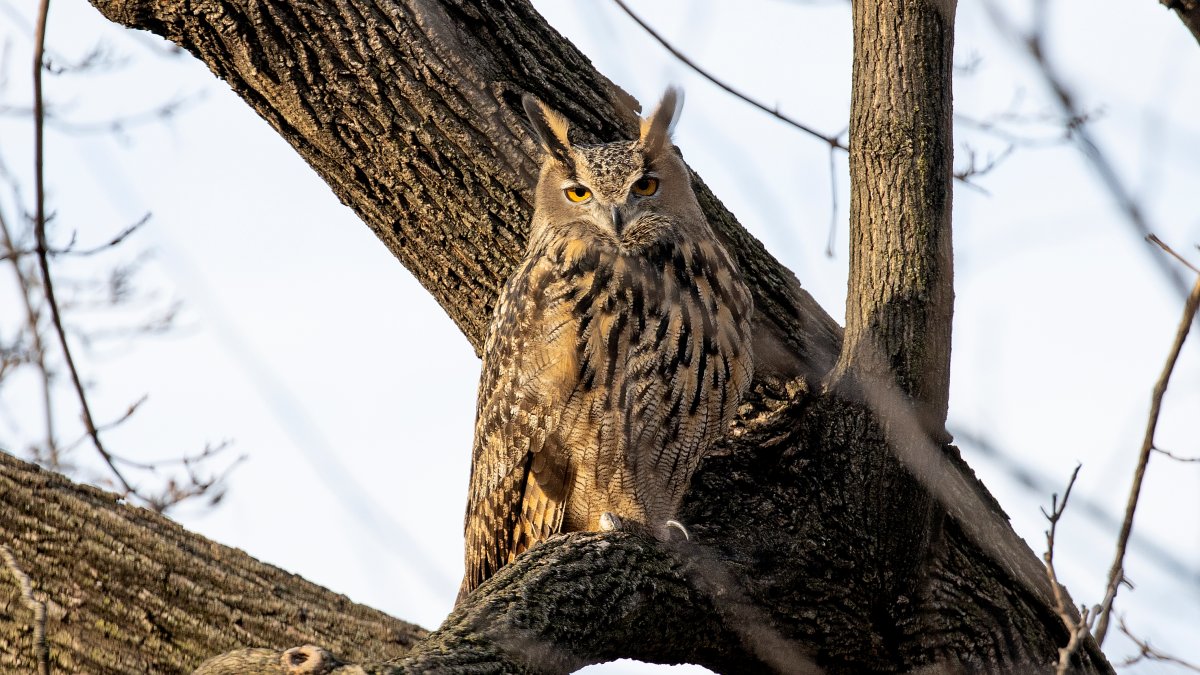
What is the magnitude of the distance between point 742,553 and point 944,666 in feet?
2.03

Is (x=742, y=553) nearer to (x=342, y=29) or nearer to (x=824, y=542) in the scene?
(x=824, y=542)

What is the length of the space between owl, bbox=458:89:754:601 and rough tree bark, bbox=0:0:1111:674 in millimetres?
130

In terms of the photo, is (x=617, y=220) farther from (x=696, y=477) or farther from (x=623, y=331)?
(x=696, y=477)

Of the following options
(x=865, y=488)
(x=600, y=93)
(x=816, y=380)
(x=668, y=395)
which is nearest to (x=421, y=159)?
(x=600, y=93)

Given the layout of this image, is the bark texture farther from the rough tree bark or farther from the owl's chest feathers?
the owl's chest feathers

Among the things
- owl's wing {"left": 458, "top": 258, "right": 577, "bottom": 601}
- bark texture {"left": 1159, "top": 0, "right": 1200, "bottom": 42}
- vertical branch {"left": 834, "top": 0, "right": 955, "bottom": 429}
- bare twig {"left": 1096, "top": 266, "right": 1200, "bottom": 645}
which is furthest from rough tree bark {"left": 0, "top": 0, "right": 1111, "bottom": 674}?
bark texture {"left": 1159, "top": 0, "right": 1200, "bottom": 42}

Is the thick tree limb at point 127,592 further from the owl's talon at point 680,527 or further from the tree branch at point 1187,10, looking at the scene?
the tree branch at point 1187,10

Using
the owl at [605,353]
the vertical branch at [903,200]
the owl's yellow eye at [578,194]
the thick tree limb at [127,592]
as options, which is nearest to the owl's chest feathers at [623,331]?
the owl at [605,353]

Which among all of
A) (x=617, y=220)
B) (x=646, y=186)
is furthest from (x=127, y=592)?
(x=646, y=186)

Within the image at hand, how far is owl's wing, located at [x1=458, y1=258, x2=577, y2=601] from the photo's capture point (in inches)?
123

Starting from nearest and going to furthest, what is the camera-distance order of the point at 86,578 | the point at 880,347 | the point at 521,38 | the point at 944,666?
the point at 86,578
the point at 880,347
the point at 944,666
the point at 521,38

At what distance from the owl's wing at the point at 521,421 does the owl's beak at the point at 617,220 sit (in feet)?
0.70

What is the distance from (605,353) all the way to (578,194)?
0.50m

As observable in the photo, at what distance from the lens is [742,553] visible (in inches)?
113
